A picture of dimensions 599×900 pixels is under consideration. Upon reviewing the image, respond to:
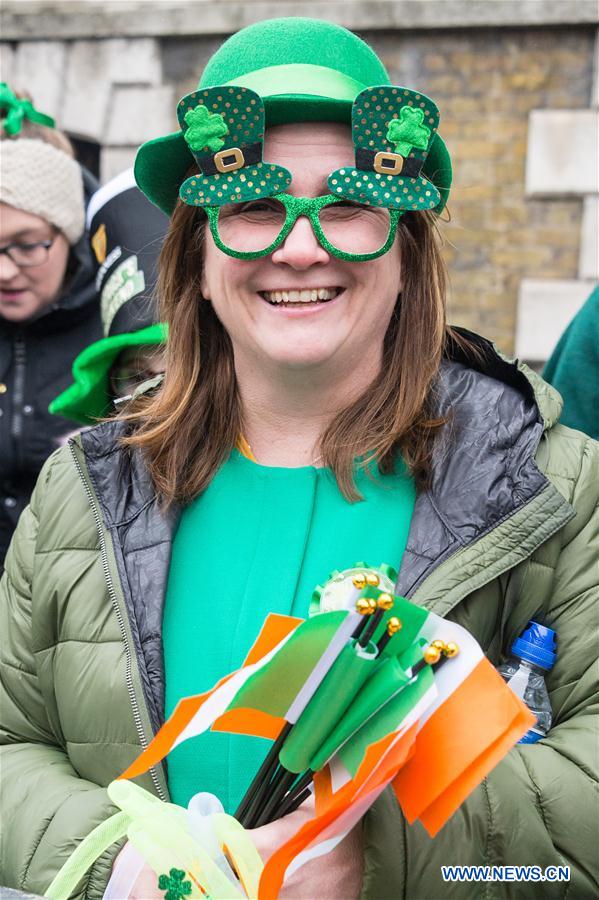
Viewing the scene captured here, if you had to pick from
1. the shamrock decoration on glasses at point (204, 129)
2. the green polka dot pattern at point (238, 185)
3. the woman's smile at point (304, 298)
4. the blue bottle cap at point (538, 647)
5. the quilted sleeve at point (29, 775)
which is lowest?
the quilted sleeve at point (29, 775)

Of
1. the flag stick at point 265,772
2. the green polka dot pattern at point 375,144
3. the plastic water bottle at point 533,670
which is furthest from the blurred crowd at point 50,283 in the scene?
the flag stick at point 265,772

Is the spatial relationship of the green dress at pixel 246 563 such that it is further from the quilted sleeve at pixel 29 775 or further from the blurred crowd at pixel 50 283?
the blurred crowd at pixel 50 283

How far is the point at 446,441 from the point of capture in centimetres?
178

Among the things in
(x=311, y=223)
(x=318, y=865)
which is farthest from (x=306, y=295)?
(x=318, y=865)

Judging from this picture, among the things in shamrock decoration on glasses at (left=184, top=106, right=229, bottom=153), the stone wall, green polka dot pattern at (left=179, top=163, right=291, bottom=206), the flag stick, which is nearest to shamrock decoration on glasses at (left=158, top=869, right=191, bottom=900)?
the flag stick

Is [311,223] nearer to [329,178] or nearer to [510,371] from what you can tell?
[329,178]

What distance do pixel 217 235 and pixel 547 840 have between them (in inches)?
42.8

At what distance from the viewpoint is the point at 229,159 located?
1.71 metres

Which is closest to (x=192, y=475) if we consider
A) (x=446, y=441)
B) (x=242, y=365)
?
(x=242, y=365)

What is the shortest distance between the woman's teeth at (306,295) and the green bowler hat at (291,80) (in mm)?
238

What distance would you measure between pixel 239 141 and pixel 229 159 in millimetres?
34

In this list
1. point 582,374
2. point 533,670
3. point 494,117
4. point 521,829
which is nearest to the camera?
point 521,829

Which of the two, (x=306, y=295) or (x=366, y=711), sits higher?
(x=306, y=295)

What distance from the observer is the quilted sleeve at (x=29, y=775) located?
5.31ft
